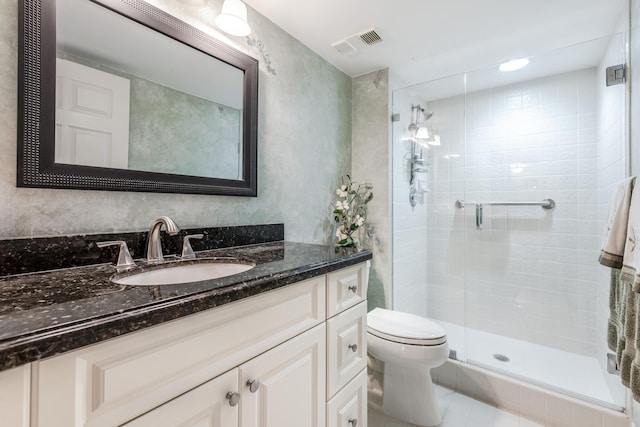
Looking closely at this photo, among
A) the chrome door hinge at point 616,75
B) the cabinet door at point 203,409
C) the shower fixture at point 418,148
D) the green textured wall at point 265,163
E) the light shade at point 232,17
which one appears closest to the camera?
the cabinet door at point 203,409

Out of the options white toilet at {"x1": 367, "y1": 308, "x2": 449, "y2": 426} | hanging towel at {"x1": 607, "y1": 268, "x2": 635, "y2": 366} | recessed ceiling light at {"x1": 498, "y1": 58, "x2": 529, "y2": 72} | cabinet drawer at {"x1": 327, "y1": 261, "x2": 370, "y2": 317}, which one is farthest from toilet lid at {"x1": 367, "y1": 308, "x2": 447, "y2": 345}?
recessed ceiling light at {"x1": 498, "y1": 58, "x2": 529, "y2": 72}

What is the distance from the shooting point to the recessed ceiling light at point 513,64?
195cm

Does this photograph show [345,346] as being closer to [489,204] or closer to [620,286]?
[620,286]

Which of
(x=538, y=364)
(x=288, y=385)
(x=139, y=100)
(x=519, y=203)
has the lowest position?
(x=538, y=364)

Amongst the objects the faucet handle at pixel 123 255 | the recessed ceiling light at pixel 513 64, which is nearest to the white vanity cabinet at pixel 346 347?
the faucet handle at pixel 123 255

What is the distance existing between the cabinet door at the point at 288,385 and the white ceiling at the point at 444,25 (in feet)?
5.00

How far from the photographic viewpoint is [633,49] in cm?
141

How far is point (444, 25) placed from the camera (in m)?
1.59

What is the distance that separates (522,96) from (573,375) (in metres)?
1.99

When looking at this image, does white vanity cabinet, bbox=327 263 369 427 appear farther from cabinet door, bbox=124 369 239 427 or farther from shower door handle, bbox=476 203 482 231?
shower door handle, bbox=476 203 482 231

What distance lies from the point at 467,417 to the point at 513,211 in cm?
154

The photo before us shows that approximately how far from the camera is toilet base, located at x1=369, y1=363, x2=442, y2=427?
5.09 feet

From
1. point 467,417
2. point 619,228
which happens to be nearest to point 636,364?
point 619,228

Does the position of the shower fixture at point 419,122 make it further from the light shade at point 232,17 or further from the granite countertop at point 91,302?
the granite countertop at point 91,302
